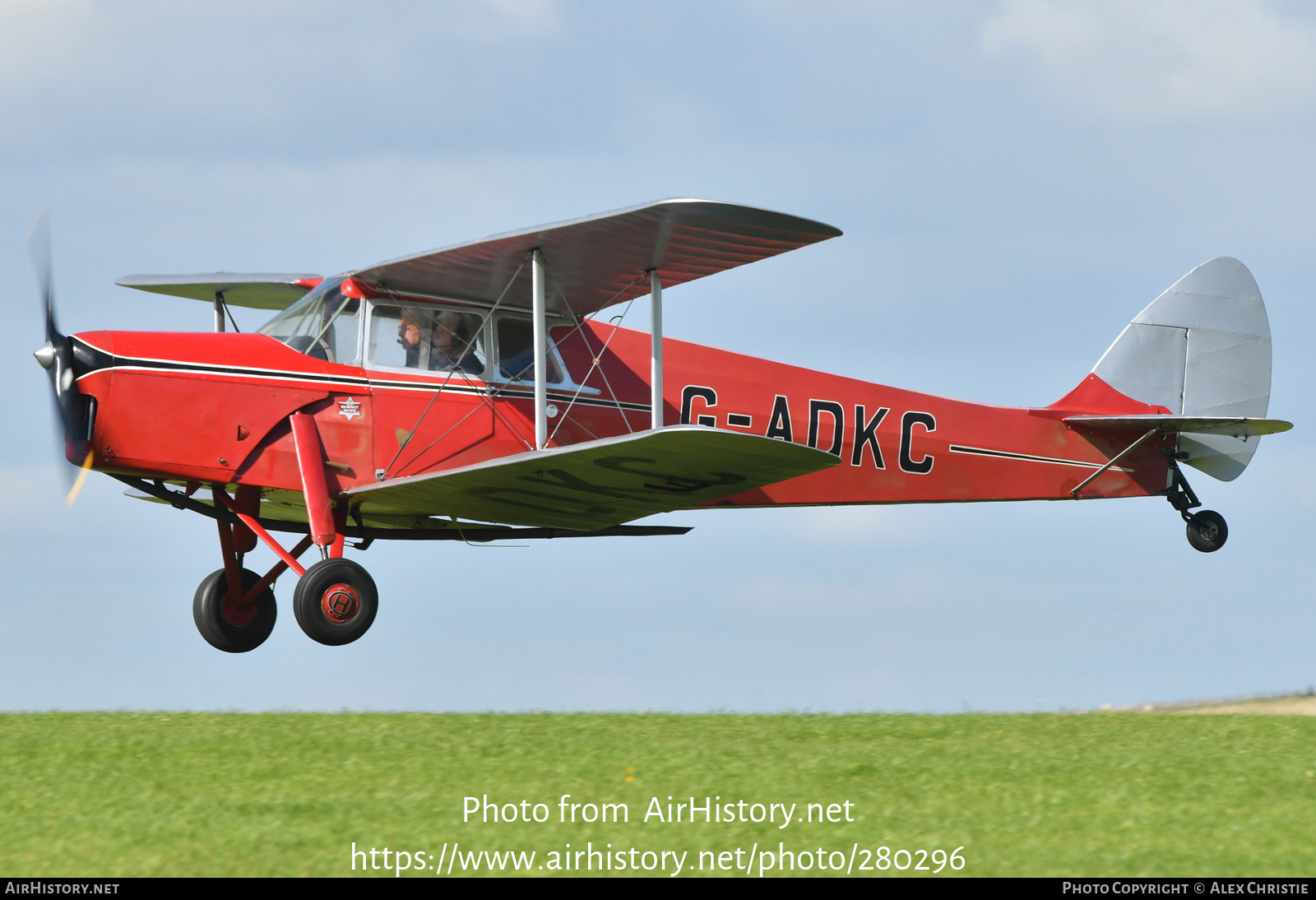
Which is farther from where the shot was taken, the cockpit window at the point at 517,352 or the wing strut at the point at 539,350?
the cockpit window at the point at 517,352

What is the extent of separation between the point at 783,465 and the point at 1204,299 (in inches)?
318

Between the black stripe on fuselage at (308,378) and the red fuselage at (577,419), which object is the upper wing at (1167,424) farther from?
the black stripe on fuselage at (308,378)

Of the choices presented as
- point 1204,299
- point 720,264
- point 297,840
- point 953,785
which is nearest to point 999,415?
point 1204,299

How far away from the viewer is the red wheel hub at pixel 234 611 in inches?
457

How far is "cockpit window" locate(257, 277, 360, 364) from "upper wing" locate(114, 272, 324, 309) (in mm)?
1868

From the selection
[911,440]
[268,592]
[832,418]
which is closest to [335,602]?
[268,592]

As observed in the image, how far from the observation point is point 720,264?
1098 centimetres

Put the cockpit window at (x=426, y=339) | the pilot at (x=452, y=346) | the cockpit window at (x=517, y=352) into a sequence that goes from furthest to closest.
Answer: the cockpit window at (x=517, y=352) → the pilot at (x=452, y=346) → the cockpit window at (x=426, y=339)

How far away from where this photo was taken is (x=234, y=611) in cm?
1163

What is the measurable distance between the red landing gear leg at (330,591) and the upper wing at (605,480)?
453mm

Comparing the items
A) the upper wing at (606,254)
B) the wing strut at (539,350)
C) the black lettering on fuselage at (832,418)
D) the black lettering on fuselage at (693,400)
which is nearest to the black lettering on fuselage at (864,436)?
the black lettering on fuselage at (832,418)

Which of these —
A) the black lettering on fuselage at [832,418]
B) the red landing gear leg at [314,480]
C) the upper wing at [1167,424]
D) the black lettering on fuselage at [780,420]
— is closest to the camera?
the red landing gear leg at [314,480]

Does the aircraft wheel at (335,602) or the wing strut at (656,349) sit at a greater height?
the wing strut at (656,349)

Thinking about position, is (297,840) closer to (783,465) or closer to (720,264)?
(783,465)
